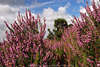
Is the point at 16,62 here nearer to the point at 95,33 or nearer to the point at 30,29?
the point at 30,29

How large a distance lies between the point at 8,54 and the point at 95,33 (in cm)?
176

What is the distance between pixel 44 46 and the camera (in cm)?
345

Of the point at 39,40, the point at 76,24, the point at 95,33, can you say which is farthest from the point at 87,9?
the point at 39,40

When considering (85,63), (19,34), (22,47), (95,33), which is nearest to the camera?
(85,63)

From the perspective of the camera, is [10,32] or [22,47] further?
[10,32]

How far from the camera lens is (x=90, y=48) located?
10.4 feet

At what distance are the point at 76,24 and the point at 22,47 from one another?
4.65 feet

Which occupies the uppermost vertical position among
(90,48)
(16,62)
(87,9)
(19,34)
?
(87,9)

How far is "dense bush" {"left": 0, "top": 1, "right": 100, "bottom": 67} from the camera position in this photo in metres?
3.00

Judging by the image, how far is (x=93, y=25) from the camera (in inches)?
135

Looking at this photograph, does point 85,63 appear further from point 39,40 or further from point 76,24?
point 76,24

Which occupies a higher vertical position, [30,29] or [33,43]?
[30,29]

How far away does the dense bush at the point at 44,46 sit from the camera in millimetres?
2996

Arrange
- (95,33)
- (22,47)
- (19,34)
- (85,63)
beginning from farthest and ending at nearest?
(19,34) < (22,47) < (95,33) < (85,63)
